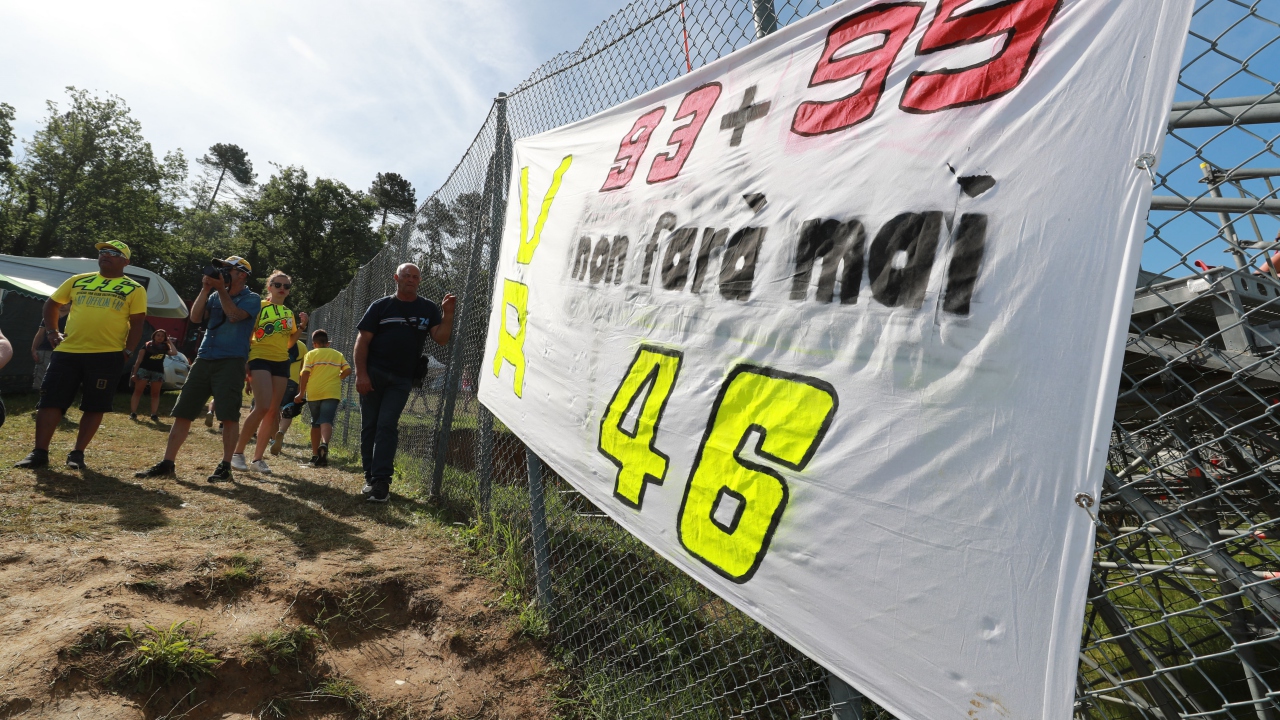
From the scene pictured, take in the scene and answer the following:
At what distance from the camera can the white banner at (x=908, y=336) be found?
0.97 meters

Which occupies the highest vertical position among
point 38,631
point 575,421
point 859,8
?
point 859,8

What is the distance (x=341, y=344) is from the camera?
30.8 ft

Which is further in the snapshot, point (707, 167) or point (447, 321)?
point (447, 321)

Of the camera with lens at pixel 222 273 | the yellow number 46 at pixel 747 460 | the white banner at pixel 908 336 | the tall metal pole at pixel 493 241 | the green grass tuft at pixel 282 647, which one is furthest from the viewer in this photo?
the camera with lens at pixel 222 273

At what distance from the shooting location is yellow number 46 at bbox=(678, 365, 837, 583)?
132 cm

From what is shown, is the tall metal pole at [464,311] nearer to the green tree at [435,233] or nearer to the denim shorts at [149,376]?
the green tree at [435,233]

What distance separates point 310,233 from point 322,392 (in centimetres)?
3963

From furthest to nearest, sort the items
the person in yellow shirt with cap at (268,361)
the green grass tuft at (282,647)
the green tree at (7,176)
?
1. the green tree at (7,176)
2. the person in yellow shirt with cap at (268,361)
3. the green grass tuft at (282,647)

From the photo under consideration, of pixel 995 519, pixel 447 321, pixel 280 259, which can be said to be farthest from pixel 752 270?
pixel 280 259

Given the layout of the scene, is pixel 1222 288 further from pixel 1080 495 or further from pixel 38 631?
pixel 38 631

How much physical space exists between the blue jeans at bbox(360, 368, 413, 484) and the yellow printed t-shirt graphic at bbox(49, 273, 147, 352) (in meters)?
1.75

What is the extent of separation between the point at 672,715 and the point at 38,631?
2.21 m

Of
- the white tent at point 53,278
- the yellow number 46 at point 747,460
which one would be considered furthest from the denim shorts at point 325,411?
the white tent at point 53,278

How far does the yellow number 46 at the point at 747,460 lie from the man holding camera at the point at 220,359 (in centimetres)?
436
